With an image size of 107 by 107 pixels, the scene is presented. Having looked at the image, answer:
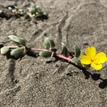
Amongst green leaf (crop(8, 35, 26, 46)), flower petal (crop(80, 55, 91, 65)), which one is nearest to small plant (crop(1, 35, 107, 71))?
green leaf (crop(8, 35, 26, 46))

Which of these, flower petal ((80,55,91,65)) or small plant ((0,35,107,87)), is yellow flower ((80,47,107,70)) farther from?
small plant ((0,35,107,87))

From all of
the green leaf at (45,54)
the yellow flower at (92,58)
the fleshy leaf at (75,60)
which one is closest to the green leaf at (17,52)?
the green leaf at (45,54)

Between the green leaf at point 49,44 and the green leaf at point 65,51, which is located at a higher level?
the green leaf at point 49,44

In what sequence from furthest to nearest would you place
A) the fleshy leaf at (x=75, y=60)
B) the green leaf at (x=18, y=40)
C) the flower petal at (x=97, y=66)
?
the green leaf at (x=18, y=40), the fleshy leaf at (x=75, y=60), the flower petal at (x=97, y=66)

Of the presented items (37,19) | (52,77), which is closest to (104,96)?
(52,77)

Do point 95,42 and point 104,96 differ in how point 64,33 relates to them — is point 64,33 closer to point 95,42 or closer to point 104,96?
point 95,42

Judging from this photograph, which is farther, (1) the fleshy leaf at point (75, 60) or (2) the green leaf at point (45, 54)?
(2) the green leaf at point (45, 54)

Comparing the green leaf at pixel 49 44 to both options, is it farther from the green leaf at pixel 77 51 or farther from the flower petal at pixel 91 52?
the flower petal at pixel 91 52

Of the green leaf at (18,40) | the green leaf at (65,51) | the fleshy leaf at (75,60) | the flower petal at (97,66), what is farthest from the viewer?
the green leaf at (18,40)
